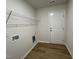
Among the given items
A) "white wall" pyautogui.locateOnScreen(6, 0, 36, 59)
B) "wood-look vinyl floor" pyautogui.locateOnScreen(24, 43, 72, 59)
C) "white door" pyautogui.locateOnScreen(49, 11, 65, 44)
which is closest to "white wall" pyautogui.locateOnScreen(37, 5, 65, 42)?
"white door" pyautogui.locateOnScreen(49, 11, 65, 44)

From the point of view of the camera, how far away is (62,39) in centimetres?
370

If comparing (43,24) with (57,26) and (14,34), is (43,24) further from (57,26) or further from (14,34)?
(14,34)

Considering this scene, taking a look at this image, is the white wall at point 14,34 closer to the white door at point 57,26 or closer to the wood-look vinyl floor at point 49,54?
the wood-look vinyl floor at point 49,54

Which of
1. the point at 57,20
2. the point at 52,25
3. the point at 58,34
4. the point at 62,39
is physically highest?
the point at 57,20

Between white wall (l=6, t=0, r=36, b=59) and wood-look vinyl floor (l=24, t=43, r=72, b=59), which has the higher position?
white wall (l=6, t=0, r=36, b=59)

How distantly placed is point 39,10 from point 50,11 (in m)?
0.79

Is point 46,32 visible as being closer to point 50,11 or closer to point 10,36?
point 50,11

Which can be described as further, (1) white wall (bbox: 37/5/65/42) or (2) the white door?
(1) white wall (bbox: 37/5/65/42)

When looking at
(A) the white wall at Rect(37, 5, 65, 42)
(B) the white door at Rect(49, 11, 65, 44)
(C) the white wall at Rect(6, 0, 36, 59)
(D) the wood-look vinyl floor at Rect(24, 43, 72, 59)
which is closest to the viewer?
(C) the white wall at Rect(6, 0, 36, 59)

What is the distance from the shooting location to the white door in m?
3.67

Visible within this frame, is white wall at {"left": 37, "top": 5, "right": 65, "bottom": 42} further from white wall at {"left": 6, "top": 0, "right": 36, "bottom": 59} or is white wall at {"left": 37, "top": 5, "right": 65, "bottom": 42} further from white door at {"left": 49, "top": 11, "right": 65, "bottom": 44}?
white wall at {"left": 6, "top": 0, "right": 36, "bottom": 59}

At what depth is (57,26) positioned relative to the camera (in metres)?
3.77

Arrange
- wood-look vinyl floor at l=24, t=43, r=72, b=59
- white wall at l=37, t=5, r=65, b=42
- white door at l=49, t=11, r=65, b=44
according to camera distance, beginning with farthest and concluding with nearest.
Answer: white wall at l=37, t=5, r=65, b=42
white door at l=49, t=11, r=65, b=44
wood-look vinyl floor at l=24, t=43, r=72, b=59
